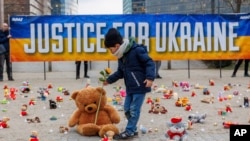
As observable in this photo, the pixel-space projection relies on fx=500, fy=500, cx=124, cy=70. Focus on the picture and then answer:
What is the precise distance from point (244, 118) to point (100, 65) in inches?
575

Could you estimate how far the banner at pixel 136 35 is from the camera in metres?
16.4

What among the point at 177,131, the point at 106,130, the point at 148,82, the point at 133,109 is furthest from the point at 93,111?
the point at 177,131

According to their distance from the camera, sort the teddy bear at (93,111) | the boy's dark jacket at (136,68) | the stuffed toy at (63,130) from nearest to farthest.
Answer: the boy's dark jacket at (136,68) → the teddy bear at (93,111) → the stuffed toy at (63,130)

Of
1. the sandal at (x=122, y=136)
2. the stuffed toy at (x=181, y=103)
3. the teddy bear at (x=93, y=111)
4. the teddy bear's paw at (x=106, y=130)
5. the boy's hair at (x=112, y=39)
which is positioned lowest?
the stuffed toy at (x=181, y=103)

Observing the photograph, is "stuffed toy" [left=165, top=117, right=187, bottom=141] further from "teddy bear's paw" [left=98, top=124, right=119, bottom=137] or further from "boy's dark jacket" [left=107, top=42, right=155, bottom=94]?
"teddy bear's paw" [left=98, top=124, right=119, bottom=137]

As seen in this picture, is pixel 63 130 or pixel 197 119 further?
pixel 197 119

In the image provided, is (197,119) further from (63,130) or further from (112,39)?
(112,39)

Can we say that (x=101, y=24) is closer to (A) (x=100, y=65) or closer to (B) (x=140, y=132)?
(A) (x=100, y=65)

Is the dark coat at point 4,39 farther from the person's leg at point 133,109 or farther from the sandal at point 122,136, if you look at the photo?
the sandal at point 122,136

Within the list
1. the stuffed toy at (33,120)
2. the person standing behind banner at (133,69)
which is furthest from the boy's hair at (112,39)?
the stuffed toy at (33,120)

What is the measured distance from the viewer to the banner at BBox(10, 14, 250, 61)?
1636 centimetres

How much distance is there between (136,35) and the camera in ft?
53.9

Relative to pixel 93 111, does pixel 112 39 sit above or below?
above

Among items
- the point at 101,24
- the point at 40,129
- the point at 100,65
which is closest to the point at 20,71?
the point at 100,65
